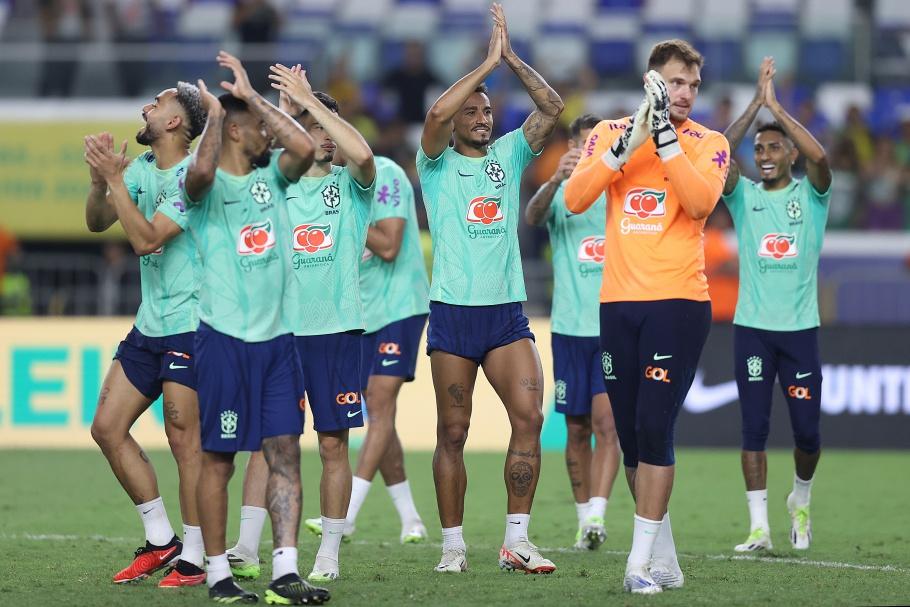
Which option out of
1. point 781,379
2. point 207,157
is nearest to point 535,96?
point 207,157

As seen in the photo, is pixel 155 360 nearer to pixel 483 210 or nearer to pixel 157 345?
pixel 157 345

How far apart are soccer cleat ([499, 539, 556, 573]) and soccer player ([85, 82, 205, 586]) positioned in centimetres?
186

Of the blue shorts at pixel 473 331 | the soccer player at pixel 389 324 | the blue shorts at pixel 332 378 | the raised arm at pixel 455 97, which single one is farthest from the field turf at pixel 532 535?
the raised arm at pixel 455 97

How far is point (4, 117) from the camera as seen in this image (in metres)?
19.8

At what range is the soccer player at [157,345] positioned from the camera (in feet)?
26.5

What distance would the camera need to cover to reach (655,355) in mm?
7453

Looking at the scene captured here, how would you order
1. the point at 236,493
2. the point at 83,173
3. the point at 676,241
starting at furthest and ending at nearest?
the point at 83,173, the point at 236,493, the point at 676,241

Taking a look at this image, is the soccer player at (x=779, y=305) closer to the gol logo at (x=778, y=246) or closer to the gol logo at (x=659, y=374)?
the gol logo at (x=778, y=246)

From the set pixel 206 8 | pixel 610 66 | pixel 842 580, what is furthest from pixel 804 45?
pixel 842 580

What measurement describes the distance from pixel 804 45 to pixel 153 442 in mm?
13163

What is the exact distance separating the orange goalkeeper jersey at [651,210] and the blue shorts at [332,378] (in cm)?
160

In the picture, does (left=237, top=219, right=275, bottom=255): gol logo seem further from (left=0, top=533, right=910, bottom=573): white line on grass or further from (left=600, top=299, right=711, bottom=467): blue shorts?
(left=0, top=533, right=910, bottom=573): white line on grass

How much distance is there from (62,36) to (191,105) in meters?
14.3

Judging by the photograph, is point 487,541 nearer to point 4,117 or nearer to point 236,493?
point 236,493
